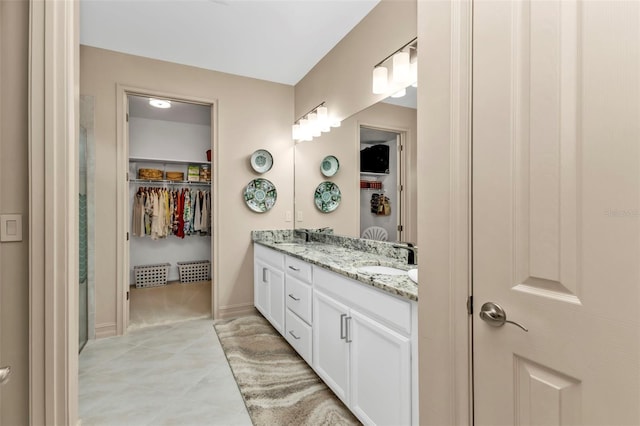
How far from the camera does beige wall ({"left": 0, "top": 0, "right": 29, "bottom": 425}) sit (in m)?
0.99

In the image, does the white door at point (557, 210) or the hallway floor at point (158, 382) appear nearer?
the white door at point (557, 210)

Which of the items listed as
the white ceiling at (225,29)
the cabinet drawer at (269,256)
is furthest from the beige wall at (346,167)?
the white ceiling at (225,29)

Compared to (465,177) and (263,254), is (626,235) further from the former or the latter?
(263,254)

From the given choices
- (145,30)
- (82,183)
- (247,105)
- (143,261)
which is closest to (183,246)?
(143,261)

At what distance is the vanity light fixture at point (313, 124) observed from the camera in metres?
2.88

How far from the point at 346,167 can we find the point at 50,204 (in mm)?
2038

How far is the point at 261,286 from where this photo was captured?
3072 mm

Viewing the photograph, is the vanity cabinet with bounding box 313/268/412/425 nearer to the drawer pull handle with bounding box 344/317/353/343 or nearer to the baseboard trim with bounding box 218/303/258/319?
the drawer pull handle with bounding box 344/317/353/343

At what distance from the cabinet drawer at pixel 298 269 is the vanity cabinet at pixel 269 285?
0.45ft

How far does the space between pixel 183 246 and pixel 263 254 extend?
2.44 m

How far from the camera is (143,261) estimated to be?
460 cm

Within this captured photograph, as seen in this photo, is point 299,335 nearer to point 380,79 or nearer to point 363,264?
point 363,264

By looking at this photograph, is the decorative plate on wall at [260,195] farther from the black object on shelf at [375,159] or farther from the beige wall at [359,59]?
the black object on shelf at [375,159]

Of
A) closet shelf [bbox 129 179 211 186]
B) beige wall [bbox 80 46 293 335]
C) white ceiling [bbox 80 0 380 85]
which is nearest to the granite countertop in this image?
beige wall [bbox 80 46 293 335]
